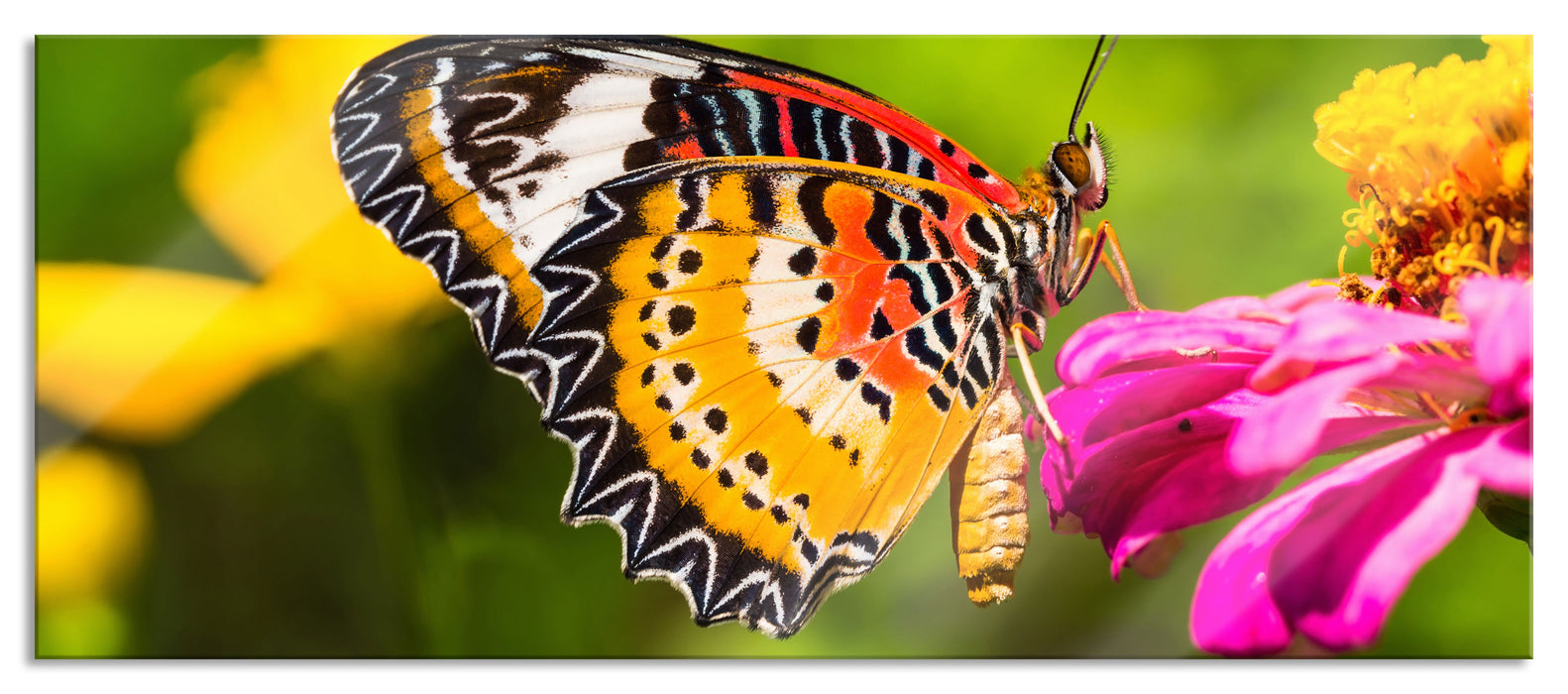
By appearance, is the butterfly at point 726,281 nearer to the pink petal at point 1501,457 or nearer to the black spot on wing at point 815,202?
the black spot on wing at point 815,202

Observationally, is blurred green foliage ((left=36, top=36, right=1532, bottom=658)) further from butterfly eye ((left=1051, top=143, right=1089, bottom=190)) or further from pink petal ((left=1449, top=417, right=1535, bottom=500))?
pink petal ((left=1449, top=417, right=1535, bottom=500))

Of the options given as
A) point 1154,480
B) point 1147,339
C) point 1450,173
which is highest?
point 1450,173

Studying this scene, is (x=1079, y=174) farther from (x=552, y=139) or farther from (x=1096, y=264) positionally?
(x=552, y=139)

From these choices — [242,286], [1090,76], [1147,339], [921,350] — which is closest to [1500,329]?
[1147,339]

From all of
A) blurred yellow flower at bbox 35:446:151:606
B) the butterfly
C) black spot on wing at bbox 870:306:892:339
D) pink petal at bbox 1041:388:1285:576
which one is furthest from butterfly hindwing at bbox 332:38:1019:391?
blurred yellow flower at bbox 35:446:151:606
